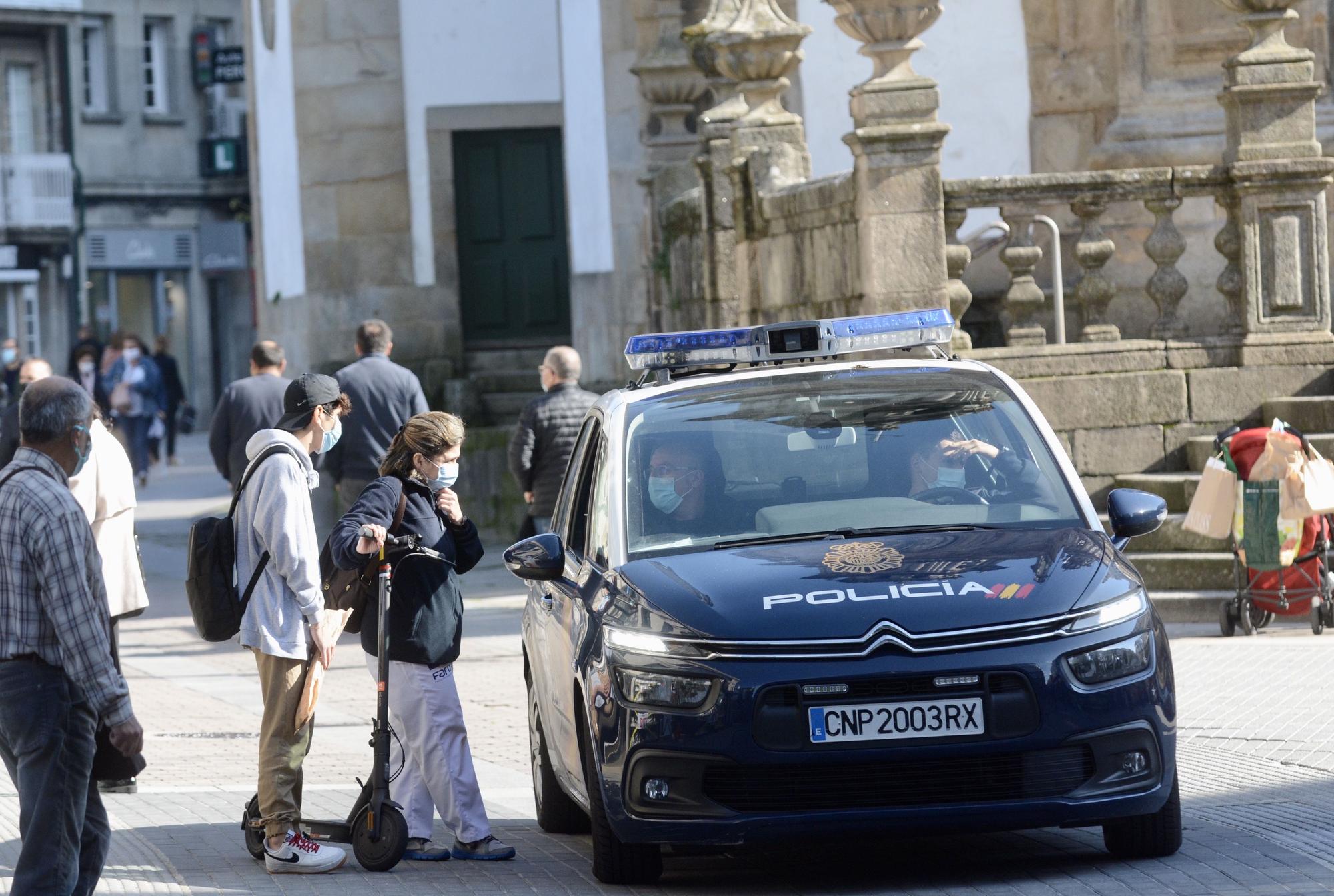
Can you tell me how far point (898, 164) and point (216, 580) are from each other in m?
7.23

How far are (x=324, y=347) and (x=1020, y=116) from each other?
8408mm

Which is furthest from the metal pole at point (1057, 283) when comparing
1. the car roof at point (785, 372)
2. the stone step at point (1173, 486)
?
the car roof at point (785, 372)

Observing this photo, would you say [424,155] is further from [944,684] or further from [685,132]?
[944,684]

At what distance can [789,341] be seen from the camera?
8328mm

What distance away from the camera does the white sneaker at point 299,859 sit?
764 centimetres

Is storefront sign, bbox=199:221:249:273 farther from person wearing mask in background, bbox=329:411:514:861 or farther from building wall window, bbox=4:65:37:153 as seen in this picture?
person wearing mask in background, bbox=329:411:514:861

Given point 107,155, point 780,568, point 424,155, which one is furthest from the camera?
point 107,155

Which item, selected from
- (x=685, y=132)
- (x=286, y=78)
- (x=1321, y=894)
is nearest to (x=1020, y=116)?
(x=685, y=132)

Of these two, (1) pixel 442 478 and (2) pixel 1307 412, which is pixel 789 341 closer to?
(1) pixel 442 478

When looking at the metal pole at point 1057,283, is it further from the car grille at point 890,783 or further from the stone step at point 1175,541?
the car grille at point 890,783

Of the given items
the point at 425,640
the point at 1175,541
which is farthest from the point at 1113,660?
the point at 1175,541

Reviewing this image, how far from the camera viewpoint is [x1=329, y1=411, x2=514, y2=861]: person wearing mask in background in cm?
785

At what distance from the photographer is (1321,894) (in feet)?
20.7

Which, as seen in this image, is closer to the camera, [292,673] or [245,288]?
[292,673]
